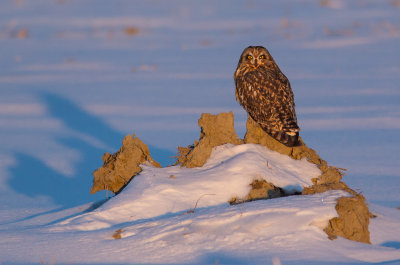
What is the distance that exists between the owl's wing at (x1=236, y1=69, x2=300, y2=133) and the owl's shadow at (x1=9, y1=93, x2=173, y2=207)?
164 centimetres

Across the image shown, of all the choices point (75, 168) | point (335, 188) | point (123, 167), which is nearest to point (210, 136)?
point (123, 167)

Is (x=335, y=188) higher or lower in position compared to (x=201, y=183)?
lower

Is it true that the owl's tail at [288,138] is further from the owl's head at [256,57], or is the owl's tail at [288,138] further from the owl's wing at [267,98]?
the owl's head at [256,57]

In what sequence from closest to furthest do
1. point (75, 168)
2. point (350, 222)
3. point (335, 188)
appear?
point (350, 222) < point (335, 188) < point (75, 168)

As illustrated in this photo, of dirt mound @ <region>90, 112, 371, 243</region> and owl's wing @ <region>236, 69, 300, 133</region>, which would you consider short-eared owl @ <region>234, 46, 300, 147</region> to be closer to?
owl's wing @ <region>236, 69, 300, 133</region>

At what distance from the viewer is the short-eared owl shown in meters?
7.14

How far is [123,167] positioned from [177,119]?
17.2 ft

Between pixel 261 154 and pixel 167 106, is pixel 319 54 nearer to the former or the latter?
pixel 167 106

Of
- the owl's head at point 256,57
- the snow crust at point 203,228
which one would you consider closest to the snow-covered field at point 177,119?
the snow crust at point 203,228

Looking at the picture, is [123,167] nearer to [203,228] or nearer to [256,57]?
[256,57]

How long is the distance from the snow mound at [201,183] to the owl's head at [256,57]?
0.97 metres

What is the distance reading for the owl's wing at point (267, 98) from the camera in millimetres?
7266

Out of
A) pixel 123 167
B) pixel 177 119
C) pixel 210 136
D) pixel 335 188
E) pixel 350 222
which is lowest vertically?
pixel 350 222

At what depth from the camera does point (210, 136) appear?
6988mm
